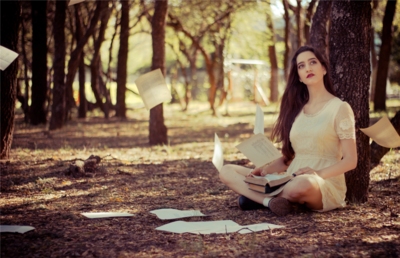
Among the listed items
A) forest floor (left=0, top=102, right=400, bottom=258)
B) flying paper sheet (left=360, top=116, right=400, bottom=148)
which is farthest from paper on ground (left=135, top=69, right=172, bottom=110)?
flying paper sheet (left=360, top=116, right=400, bottom=148)

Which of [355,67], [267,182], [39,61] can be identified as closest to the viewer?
[267,182]

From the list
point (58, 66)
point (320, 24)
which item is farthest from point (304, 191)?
point (58, 66)

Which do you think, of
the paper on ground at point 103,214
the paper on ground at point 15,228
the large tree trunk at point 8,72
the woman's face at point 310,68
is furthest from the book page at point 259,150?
the large tree trunk at point 8,72

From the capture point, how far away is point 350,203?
17.0 ft

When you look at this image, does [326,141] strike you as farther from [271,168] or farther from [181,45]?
[181,45]

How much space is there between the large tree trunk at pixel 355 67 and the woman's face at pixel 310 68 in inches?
17.7

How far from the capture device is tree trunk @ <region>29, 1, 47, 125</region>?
14.2 m

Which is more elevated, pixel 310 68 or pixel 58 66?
pixel 58 66

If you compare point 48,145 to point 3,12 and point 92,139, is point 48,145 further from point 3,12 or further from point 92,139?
point 3,12

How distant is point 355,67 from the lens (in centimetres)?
519

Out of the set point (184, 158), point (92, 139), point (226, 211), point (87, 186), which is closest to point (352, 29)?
point (226, 211)

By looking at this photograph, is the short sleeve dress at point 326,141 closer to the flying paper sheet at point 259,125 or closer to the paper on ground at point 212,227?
the flying paper sheet at point 259,125

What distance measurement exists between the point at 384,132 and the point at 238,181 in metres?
1.30

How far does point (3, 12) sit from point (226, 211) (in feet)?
15.2
